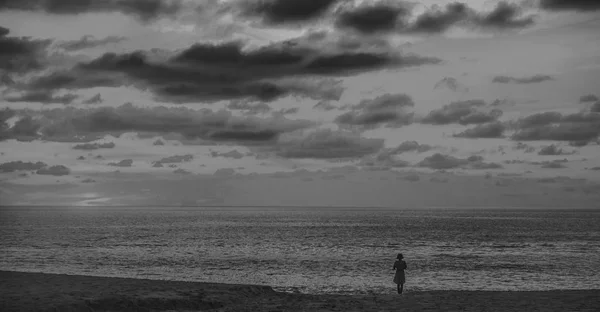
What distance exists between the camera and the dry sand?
2525 cm

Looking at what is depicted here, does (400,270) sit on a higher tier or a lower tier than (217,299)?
higher

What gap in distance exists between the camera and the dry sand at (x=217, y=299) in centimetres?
2525

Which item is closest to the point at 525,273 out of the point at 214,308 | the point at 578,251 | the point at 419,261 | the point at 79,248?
the point at 419,261

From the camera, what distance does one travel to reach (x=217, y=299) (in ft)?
94.6

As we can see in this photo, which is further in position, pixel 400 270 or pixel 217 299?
pixel 400 270

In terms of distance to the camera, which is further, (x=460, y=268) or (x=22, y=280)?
(x=460, y=268)

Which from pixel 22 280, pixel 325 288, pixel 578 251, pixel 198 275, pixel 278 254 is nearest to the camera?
pixel 22 280

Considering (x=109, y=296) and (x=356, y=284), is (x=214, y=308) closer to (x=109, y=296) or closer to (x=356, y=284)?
Answer: (x=109, y=296)

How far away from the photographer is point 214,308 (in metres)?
27.3

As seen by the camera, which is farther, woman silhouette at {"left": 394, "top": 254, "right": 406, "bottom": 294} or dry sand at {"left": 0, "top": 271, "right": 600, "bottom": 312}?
woman silhouette at {"left": 394, "top": 254, "right": 406, "bottom": 294}

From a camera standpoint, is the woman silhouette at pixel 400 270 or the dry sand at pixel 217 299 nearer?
the dry sand at pixel 217 299

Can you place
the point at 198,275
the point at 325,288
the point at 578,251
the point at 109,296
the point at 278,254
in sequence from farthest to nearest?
the point at 578,251
the point at 278,254
the point at 198,275
the point at 325,288
the point at 109,296

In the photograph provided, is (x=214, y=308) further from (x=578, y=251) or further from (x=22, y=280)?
(x=578, y=251)

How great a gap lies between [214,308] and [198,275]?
72.8ft
